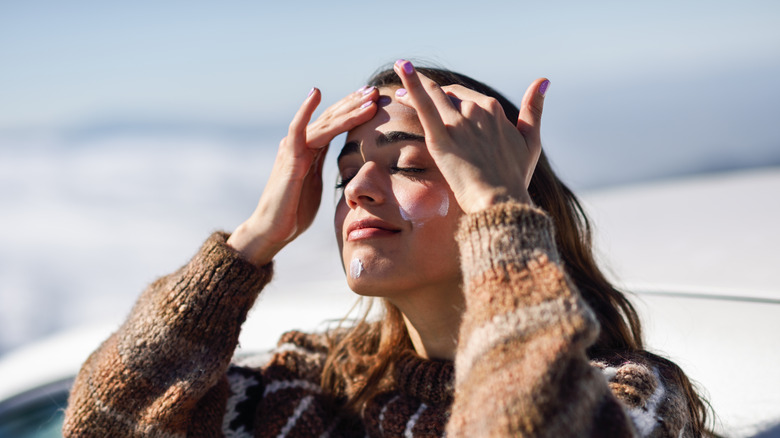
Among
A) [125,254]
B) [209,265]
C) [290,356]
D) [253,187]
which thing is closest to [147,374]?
[209,265]

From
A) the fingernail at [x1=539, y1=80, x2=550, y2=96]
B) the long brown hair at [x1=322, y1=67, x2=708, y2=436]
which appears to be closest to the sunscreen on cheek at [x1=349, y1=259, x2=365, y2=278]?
the long brown hair at [x1=322, y1=67, x2=708, y2=436]

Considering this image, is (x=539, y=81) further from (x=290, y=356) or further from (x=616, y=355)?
(x=290, y=356)

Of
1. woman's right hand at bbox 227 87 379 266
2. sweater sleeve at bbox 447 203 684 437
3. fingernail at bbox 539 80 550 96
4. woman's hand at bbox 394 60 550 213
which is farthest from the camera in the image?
woman's right hand at bbox 227 87 379 266

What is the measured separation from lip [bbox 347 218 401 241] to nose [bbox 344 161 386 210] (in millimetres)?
53

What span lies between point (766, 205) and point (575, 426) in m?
4.96

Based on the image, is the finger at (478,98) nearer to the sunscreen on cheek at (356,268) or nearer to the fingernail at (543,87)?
the fingernail at (543,87)

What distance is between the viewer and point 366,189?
71.7 inches

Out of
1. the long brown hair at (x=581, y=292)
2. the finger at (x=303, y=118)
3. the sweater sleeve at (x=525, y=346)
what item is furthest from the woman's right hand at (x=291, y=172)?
the sweater sleeve at (x=525, y=346)

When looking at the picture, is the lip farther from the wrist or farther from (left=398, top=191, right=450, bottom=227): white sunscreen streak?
the wrist

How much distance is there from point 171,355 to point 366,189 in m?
0.75

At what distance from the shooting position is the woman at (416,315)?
133 centimetres

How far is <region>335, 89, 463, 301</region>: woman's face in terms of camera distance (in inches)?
70.4

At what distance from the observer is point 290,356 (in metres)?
2.35

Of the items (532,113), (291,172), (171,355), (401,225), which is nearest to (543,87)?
(532,113)
